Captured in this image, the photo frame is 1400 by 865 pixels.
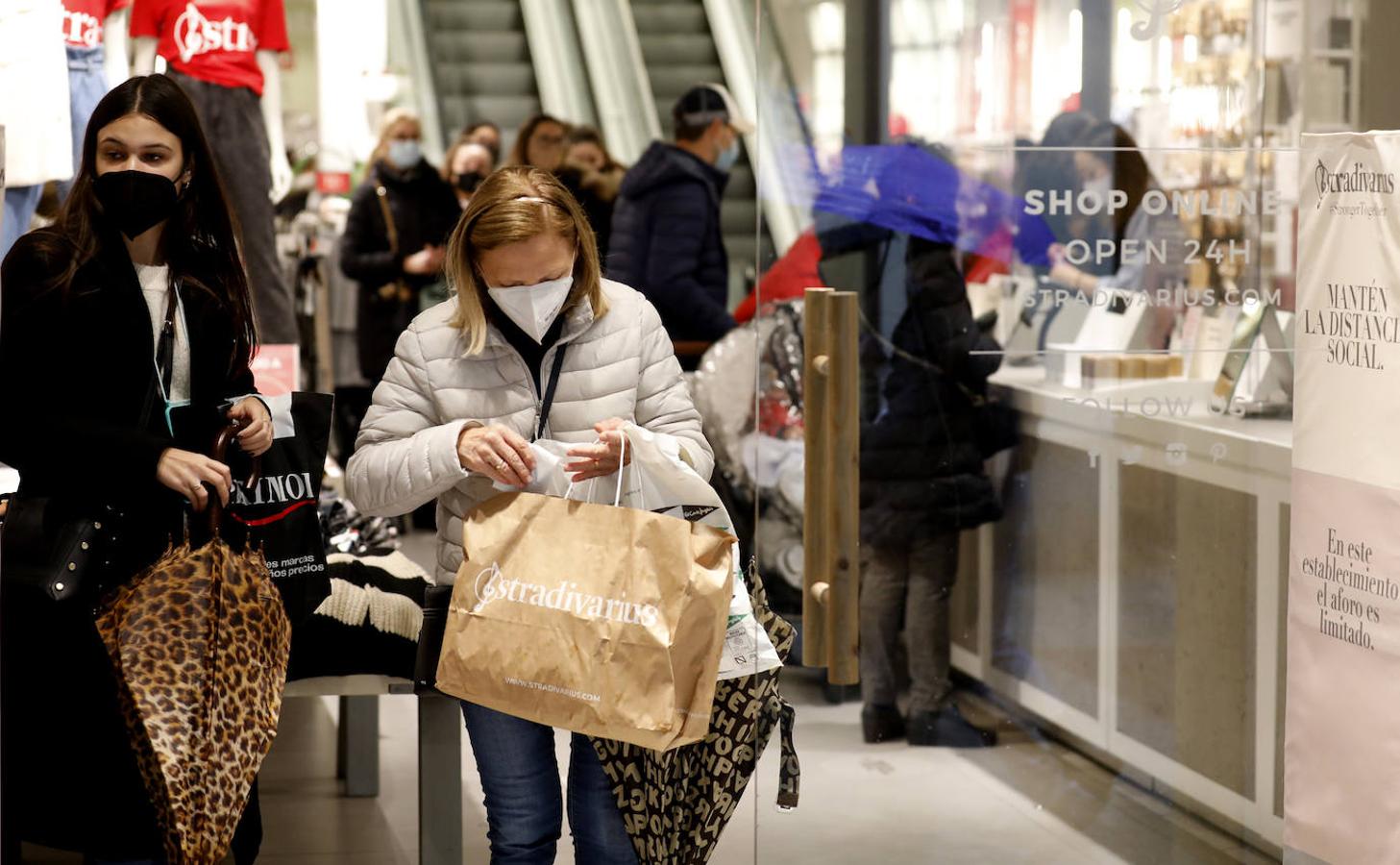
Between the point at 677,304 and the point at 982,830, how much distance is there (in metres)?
2.35

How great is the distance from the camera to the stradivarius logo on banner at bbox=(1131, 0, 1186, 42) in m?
3.63

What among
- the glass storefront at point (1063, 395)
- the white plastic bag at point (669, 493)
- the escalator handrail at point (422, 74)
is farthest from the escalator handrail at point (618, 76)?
the white plastic bag at point (669, 493)

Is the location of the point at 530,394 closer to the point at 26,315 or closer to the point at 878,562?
the point at 26,315

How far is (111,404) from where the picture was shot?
281 cm

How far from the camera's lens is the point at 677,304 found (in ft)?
18.7

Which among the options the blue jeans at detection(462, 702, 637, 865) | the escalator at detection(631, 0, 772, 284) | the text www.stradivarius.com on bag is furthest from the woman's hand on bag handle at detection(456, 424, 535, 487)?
the escalator at detection(631, 0, 772, 284)

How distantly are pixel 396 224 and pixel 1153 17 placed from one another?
4149 mm

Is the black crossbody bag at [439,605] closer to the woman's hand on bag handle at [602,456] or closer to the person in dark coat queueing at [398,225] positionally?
the woman's hand on bag handle at [602,456]

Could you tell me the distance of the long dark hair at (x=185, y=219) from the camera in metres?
2.83

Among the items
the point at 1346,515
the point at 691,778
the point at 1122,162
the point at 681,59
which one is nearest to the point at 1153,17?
the point at 1122,162

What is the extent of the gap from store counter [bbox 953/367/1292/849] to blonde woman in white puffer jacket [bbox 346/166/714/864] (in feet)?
3.66

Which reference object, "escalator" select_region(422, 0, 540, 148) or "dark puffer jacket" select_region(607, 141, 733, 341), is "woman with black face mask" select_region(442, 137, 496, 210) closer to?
"dark puffer jacket" select_region(607, 141, 733, 341)

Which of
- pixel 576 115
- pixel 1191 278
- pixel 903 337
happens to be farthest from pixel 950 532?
pixel 576 115

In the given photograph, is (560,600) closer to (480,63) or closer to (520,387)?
(520,387)
